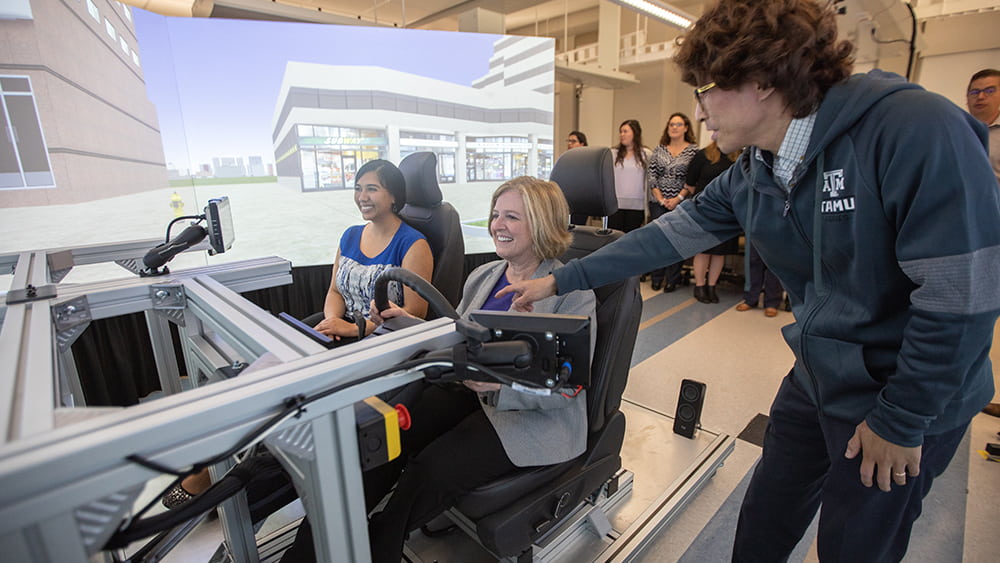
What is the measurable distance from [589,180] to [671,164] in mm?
2875

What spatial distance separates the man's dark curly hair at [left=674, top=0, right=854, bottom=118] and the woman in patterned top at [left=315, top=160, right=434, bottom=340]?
137cm

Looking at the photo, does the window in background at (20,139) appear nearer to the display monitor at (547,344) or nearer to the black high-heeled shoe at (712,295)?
the display monitor at (547,344)

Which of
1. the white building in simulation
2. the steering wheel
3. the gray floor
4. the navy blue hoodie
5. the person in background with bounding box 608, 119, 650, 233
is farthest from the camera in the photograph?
the person in background with bounding box 608, 119, 650, 233

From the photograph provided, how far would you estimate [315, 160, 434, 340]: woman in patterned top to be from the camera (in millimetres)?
1946

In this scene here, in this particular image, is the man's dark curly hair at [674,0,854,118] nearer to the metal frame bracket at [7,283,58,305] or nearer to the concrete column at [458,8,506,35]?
the metal frame bracket at [7,283,58,305]

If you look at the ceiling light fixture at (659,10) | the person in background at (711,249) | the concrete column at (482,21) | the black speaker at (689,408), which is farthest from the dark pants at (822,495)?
the concrete column at (482,21)

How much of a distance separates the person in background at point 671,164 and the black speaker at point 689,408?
2214mm

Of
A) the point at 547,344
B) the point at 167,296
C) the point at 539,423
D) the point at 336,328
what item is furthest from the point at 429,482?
the point at 336,328

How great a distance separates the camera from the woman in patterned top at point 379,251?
6.39ft

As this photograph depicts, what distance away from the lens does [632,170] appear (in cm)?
435

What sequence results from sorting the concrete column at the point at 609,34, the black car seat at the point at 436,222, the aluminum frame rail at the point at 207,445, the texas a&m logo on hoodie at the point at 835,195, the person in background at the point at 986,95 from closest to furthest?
the aluminum frame rail at the point at 207,445 → the texas a&m logo on hoodie at the point at 835,195 → the black car seat at the point at 436,222 → the person in background at the point at 986,95 → the concrete column at the point at 609,34

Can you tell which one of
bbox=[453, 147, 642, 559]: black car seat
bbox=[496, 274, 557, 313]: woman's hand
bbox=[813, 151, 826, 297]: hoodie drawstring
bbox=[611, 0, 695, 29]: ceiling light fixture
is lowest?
bbox=[453, 147, 642, 559]: black car seat

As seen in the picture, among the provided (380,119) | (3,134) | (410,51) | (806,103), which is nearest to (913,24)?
(410,51)

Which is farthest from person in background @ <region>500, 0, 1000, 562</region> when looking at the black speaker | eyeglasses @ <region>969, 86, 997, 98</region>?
eyeglasses @ <region>969, 86, 997, 98</region>
